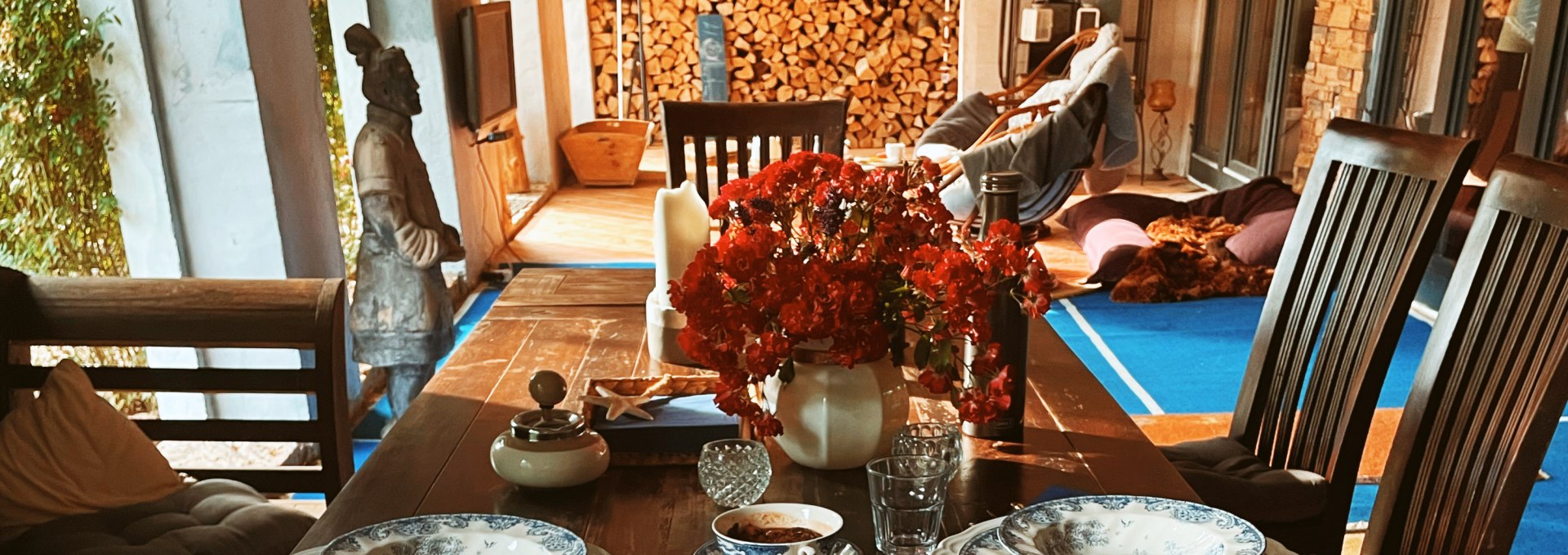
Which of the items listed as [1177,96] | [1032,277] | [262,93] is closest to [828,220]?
[1032,277]

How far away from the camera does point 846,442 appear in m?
1.34

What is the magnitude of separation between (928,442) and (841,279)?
0.22 meters

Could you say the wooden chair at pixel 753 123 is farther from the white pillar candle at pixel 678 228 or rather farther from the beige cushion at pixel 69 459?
the beige cushion at pixel 69 459

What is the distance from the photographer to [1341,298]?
1852 millimetres

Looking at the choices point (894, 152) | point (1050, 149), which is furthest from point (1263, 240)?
point (894, 152)

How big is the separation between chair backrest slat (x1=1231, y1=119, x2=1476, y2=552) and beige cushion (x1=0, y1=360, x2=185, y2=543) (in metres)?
1.69

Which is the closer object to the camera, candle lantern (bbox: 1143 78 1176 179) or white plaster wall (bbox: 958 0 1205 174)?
candle lantern (bbox: 1143 78 1176 179)

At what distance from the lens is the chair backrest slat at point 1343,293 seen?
67.1 inches

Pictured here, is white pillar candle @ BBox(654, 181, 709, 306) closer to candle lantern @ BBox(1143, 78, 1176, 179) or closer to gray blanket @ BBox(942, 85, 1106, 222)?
gray blanket @ BBox(942, 85, 1106, 222)

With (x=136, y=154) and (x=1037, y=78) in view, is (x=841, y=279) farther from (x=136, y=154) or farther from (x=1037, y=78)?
(x=1037, y=78)

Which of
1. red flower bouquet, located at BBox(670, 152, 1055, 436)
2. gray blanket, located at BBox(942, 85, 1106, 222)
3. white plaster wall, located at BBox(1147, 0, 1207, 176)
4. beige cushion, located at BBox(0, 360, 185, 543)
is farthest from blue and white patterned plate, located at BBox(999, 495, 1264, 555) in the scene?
white plaster wall, located at BBox(1147, 0, 1207, 176)

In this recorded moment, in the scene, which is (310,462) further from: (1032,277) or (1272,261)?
(1272,261)

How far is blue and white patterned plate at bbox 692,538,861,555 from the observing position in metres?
1.08

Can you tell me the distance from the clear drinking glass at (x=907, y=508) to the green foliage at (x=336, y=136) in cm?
364
